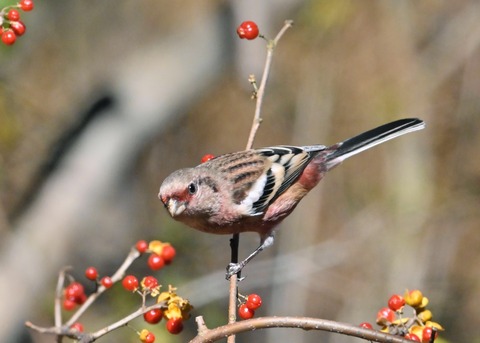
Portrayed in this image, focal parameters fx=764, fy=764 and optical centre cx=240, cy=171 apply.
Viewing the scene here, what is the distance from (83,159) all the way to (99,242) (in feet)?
4.41

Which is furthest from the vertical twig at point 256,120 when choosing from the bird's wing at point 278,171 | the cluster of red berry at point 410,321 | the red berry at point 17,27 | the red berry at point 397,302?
the red berry at point 17,27

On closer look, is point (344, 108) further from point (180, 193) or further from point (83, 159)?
point (180, 193)

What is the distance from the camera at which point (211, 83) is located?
10.7m

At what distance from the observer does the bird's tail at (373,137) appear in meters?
4.71

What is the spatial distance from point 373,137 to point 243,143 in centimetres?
621

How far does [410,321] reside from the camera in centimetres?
302

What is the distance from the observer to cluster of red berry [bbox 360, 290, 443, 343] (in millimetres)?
2973

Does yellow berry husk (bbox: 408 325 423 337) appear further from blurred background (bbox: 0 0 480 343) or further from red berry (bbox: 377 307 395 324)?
blurred background (bbox: 0 0 480 343)

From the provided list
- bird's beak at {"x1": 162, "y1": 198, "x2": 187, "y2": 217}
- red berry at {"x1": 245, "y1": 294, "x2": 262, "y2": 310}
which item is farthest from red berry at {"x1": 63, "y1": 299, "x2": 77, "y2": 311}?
red berry at {"x1": 245, "y1": 294, "x2": 262, "y2": 310}

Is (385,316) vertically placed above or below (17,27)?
below

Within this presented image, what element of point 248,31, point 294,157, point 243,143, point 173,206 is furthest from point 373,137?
point 243,143

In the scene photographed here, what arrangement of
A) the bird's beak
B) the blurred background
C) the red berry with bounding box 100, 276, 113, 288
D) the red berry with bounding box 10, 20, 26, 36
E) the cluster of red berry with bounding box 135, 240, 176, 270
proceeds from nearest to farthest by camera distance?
the red berry with bounding box 10, 20, 26, 36
the red berry with bounding box 100, 276, 113, 288
the cluster of red berry with bounding box 135, 240, 176, 270
the bird's beak
the blurred background

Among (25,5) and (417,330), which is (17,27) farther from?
(417,330)

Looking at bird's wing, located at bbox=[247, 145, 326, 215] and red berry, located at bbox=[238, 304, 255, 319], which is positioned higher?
bird's wing, located at bbox=[247, 145, 326, 215]
